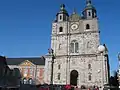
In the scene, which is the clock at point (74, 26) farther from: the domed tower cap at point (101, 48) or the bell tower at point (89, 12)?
the domed tower cap at point (101, 48)

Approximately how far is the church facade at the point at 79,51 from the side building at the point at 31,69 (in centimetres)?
1239

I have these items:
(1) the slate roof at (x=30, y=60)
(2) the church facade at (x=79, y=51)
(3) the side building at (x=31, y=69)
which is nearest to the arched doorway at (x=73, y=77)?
(2) the church facade at (x=79, y=51)

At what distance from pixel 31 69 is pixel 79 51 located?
2133 centimetres

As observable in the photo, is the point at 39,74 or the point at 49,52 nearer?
the point at 49,52

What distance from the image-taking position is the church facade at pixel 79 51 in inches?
1886

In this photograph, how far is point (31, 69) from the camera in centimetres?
6475

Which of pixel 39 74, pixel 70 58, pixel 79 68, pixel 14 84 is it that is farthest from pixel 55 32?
pixel 14 84

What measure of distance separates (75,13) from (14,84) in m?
37.4

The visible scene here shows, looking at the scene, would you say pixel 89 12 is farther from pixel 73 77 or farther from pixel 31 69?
pixel 31 69

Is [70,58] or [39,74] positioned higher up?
[70,58]

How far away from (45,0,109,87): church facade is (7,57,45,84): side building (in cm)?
1239

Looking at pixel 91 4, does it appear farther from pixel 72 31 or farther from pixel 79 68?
pixel 79 68

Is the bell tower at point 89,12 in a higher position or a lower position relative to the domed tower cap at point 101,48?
higher

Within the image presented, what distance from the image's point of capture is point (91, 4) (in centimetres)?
5522
